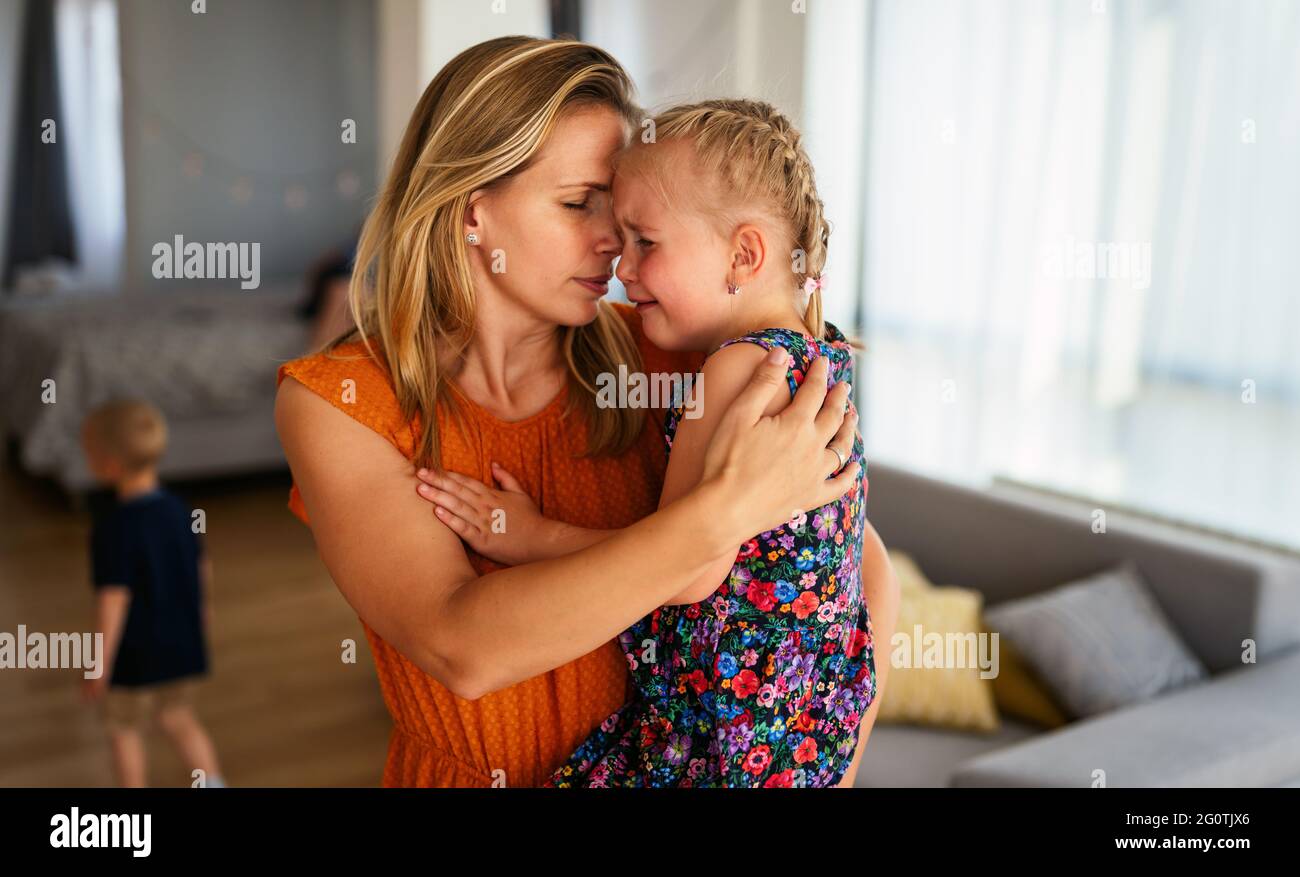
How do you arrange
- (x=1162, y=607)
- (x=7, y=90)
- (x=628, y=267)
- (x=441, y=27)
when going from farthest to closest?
(x=7, y=90) < (x=441, y=27) < (x=1162, y=607) < (x=628, y=267)

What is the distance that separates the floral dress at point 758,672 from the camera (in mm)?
1108

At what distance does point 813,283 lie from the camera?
4.15 feet

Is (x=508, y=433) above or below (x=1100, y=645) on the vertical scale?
above

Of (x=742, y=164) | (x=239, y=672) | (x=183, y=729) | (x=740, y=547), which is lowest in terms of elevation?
(x=239, y=672)

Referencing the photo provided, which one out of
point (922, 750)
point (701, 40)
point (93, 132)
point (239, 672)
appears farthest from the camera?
point (93, 132)

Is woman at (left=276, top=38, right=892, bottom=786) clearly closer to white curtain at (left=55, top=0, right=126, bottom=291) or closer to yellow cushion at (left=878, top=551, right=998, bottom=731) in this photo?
yellow cushion at (left=878, top=551, right=998, bottom=731)

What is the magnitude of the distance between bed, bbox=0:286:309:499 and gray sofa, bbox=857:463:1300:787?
10.7 ft

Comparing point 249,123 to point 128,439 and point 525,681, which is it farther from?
point 525,681

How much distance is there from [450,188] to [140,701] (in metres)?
2.13

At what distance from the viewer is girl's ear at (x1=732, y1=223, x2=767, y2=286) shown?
1.20 m

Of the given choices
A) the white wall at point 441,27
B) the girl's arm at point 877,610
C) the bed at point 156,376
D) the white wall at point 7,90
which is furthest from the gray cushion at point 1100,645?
the white wall at point 7,90

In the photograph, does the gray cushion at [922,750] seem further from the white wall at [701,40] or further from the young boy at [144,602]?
the white wall at [701,40]

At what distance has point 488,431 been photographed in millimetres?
1205

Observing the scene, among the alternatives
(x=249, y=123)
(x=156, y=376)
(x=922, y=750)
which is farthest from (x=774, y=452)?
(x=249, y=123)
